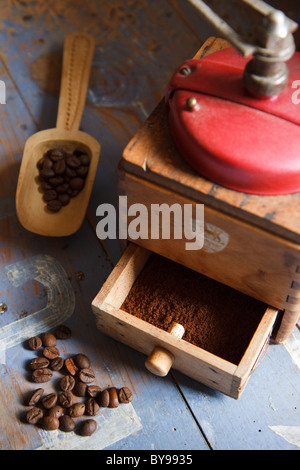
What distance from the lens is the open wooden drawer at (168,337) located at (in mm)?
952

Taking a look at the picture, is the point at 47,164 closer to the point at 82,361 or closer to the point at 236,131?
the point at 82,361

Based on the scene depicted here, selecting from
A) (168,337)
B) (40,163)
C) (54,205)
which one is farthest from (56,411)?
(40,163)

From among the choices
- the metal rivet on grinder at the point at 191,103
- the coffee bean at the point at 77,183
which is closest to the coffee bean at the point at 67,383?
the coffee bean at the point at 77,183

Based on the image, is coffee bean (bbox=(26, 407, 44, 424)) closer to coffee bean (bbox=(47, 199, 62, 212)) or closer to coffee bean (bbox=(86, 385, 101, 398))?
coffee bean (bbox=(86, 385, 101, 398))

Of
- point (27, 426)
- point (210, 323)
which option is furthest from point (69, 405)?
point (210, 323)

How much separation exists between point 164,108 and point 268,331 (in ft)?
1.44

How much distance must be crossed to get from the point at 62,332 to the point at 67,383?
111 mm

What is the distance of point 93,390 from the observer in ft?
3.49

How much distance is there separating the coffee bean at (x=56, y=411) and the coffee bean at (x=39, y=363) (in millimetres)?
85

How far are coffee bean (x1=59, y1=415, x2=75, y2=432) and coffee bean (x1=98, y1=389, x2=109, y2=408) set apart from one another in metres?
0.06

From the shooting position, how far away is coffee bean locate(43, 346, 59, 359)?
109 cm

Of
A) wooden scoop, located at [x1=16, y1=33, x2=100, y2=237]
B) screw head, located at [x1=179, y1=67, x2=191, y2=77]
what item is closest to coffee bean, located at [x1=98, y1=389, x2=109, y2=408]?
wooden scoop, located at [x1=16, y1=33, x2=100, y2=237]

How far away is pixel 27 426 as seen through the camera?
104 cm
